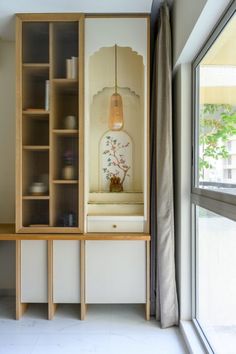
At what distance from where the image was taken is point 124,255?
2.60 meters

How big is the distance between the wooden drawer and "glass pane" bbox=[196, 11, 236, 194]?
0.64 m

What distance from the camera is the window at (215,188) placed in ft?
5.36

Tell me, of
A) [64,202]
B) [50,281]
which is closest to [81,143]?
[64,202]

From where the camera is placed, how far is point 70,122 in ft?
8.71

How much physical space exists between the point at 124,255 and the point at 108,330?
566mm

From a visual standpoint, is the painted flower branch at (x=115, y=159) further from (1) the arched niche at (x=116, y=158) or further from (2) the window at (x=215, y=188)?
(2) the window at (x=215, y=188)

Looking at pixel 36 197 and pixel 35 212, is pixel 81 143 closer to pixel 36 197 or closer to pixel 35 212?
pixel 36 197

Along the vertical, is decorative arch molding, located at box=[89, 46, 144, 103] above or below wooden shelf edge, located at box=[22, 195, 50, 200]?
above

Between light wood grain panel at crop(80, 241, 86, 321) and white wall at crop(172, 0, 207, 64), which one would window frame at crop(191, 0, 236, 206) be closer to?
white wall at crop(172, 0, 207, 64)

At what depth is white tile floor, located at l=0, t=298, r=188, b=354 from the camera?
7.18 ft

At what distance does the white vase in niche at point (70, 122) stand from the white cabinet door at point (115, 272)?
966mm

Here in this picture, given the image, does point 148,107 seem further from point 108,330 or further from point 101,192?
point 108,330

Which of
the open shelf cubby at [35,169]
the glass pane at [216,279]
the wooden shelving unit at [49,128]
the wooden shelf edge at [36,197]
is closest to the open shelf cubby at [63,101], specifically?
the wooden shelving unit at [49,128]

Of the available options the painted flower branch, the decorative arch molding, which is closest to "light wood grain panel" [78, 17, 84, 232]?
the decorative arch molding
